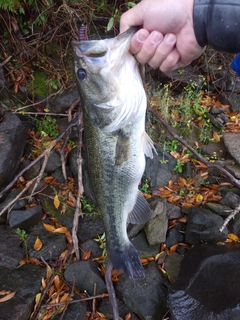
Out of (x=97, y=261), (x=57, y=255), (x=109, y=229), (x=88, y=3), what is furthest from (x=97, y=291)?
(x=88, y=3)

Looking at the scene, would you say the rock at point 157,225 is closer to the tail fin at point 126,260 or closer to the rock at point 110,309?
the rock at point 110,309

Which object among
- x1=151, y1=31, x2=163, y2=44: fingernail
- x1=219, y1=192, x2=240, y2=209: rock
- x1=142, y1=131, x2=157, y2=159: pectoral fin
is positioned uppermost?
x1=151, y1=31, x2=163, y2=44: fingernail

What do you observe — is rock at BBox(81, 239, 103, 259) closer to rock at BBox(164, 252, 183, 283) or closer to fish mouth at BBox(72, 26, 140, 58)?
rock at BBox(164, 252, 183, 283)

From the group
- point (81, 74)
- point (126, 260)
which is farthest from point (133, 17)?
point (126, 260)

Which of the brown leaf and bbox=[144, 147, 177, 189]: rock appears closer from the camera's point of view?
the brown leaf

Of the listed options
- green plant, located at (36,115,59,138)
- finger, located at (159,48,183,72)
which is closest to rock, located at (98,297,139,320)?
green plant, located at (36,115,59,138)

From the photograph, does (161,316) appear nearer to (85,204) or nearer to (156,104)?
(85,204)

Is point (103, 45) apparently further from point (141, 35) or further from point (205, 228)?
point (205, 228)

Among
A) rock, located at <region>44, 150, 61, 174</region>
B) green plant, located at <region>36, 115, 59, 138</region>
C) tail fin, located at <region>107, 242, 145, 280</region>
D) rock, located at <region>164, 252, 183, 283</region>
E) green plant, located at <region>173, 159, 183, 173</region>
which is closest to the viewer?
tail fin, located at <region>107, 242, 145, 280</region>
